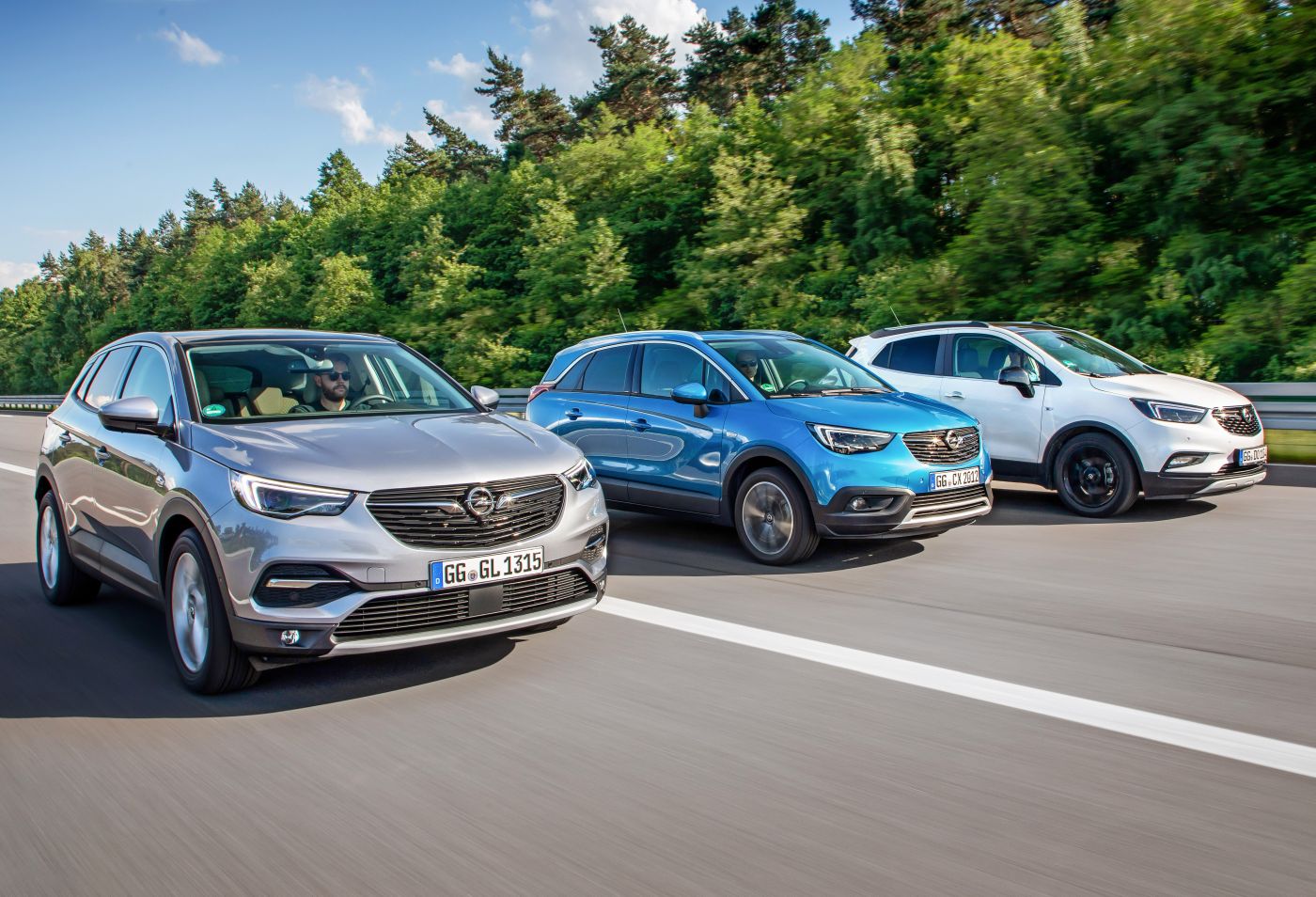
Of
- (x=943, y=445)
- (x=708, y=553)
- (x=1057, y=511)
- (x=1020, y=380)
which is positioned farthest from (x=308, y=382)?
(x=1057, y=511)

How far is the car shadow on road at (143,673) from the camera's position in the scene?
468 cm

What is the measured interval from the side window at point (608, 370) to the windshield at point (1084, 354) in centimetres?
382

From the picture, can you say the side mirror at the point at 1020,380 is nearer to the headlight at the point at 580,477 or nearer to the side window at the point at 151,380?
the headlight at the point at 580,477

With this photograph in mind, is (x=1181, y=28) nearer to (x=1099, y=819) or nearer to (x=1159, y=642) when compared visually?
(x=1159, y=642)

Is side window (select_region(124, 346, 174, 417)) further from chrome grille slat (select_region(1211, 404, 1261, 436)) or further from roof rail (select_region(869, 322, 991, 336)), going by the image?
chrome grille slat (select_region(1211, 404, 1261, 436))

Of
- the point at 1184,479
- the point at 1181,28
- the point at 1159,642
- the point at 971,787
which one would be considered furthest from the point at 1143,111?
the point at 971,787

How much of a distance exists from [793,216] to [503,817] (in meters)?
27.1

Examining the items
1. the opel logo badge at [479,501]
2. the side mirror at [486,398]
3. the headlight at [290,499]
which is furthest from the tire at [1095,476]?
the headlight at [290,499]

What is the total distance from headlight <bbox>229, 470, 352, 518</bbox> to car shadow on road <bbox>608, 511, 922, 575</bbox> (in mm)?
3115

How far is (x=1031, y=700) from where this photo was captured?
4.45 meters

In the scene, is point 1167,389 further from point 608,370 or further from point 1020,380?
point 608,370

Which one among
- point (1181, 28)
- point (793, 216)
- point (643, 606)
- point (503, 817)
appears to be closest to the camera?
point (503, 817)

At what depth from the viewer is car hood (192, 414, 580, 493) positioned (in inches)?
182

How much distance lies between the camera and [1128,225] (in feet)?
72.7
